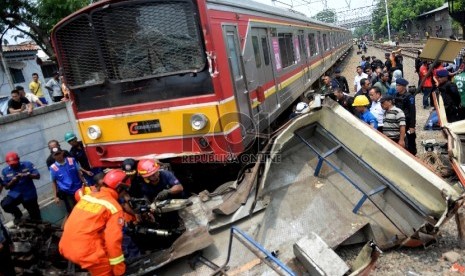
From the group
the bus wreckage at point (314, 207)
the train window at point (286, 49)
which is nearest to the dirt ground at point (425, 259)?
the bus wreckage at point (314, 207)

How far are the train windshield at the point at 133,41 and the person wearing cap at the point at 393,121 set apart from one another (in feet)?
8.69

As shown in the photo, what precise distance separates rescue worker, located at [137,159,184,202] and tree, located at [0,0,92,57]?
8.62 meters

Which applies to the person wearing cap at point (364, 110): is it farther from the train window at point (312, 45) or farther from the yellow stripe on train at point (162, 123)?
the train window at point (312, 45)

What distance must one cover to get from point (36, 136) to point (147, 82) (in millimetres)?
3636

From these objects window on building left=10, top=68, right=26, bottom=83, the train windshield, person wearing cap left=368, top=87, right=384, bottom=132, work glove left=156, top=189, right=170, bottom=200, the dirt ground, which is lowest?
the dirt ground

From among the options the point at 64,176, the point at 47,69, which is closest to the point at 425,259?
the point at 64,176

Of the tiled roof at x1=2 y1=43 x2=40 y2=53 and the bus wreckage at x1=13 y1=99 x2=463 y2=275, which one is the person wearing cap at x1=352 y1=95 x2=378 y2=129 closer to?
the bus wreckage at x1=13 y1=99 x2=463 y2=275

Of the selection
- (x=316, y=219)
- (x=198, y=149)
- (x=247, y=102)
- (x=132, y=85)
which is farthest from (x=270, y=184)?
(x=132, y=85)

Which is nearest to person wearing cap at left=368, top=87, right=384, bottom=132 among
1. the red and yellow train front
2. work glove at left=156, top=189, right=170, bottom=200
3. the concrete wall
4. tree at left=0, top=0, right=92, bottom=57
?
the red and yellow train front

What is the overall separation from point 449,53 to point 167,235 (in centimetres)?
556

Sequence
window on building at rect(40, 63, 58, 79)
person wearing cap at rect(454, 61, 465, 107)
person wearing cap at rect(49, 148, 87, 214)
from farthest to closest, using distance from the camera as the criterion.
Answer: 1. window on building at rect(40, 63, 58, 79)
2. person wearing cap at rect(454, 61, 465, 107)
3. person wearing cap at rect(49, 148, 87, 214)

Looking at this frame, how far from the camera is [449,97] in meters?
6.78

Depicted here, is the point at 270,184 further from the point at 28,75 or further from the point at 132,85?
the point at 28,75

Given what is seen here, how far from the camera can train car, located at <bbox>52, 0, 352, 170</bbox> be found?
4.49m
